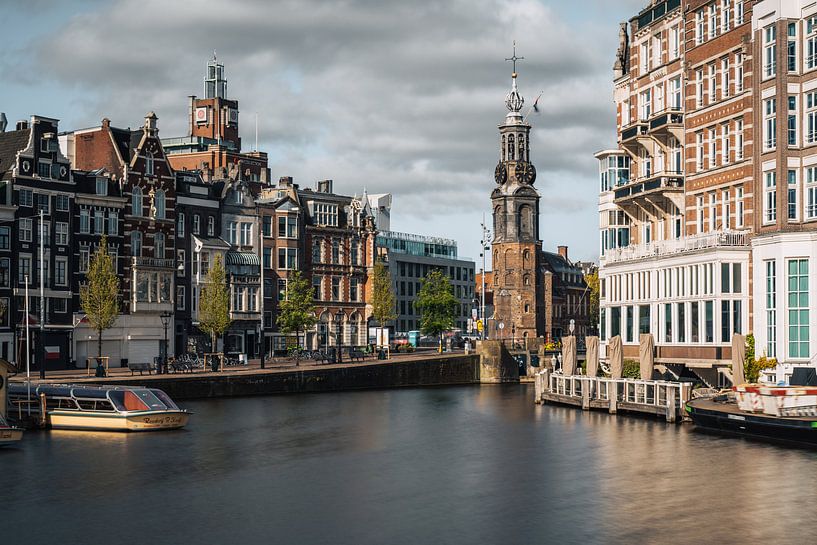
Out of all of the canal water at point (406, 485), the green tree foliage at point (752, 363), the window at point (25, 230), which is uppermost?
the window at point (25, 230)

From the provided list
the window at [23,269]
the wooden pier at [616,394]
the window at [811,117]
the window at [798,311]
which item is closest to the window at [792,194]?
the window at [811,117]

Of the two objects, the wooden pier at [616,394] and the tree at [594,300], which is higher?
the tree at [594,300]

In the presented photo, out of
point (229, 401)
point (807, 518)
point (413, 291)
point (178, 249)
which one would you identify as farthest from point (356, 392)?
point (413, 291)

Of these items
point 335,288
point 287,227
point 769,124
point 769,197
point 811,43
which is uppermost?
point 811,43

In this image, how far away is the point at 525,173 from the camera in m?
138

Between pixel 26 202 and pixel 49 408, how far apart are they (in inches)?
1189

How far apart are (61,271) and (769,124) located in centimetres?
5452

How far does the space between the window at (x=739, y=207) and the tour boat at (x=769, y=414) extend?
13.3 metres

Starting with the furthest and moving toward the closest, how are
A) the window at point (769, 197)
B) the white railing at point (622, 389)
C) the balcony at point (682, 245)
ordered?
the balcony at point (682, 245)
the white railing at point (622, 389)
the window at point (769, 197)

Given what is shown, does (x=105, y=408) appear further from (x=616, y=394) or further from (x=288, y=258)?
(x=288, y=258)

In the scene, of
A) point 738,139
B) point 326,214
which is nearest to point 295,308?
point 326,214

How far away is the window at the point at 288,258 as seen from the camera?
4732 inches

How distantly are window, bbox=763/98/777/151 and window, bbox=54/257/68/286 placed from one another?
5400cm

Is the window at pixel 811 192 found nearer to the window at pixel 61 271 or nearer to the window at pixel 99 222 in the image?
the window at pixel 61 271
